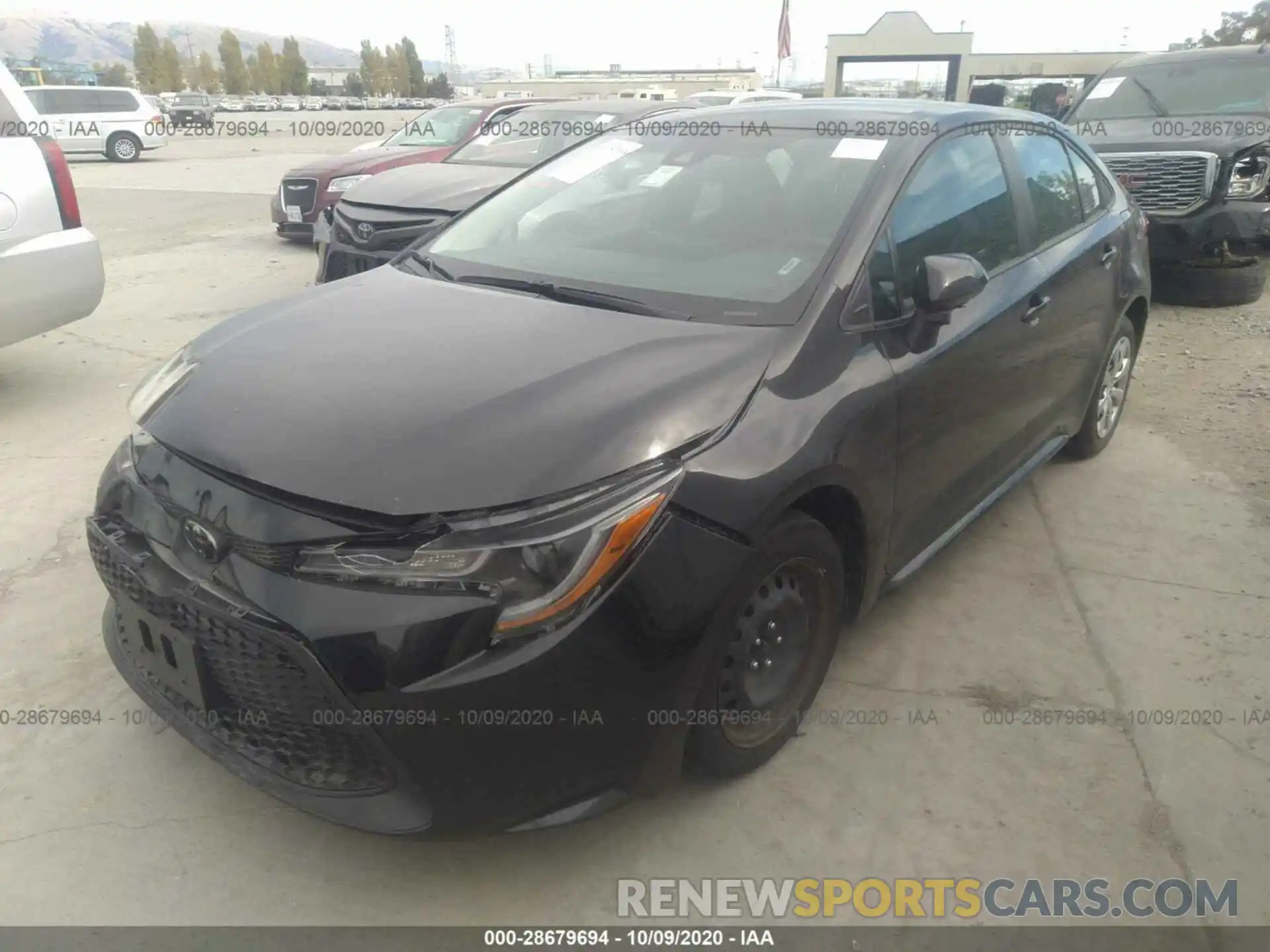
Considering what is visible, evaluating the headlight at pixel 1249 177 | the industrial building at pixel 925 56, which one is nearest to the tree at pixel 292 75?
the industrial building at pixel 925 56

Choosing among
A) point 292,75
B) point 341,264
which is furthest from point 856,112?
point 292,75

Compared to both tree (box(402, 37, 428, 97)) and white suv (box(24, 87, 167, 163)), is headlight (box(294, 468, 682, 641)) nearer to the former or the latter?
white suv (box(24, 87, 167, 163))

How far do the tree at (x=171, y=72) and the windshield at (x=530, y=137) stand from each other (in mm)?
84132

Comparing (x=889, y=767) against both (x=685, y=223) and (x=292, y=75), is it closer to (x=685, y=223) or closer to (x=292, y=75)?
(x=685, y=223)

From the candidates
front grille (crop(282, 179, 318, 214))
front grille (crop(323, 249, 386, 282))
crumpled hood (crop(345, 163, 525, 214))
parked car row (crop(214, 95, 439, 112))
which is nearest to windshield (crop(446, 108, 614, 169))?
crumpled hood (crop(345, 163, 525, 214))

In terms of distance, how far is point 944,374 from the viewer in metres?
2.81

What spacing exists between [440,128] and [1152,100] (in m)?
7.18

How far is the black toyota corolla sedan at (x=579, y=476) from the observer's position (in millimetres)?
1852

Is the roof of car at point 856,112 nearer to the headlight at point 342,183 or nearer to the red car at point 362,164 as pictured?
the red car at point 362,164

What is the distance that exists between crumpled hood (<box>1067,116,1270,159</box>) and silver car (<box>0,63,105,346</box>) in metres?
6.95

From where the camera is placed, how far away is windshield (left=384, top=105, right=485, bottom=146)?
10.4 m

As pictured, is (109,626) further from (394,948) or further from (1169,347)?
(1169,347)

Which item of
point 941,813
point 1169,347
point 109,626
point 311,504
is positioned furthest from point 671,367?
point 1169,347

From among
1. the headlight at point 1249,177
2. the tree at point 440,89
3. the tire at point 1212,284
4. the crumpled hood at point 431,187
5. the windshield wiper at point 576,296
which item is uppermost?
the windshield wiper at point 576,296
